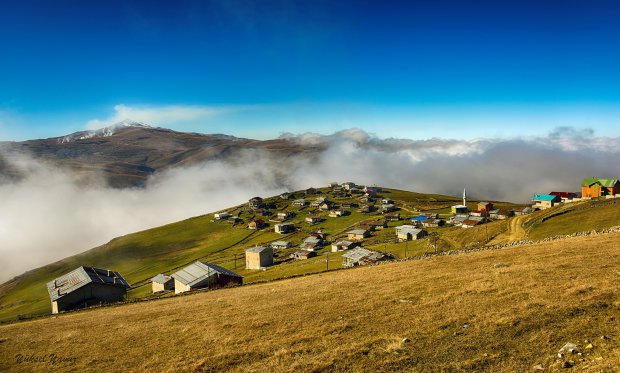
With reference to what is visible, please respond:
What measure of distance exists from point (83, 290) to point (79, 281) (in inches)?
109

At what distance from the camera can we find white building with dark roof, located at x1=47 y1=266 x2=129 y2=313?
77.6 metres

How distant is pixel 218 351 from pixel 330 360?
7119mm

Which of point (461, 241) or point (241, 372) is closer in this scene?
point (241, 372)

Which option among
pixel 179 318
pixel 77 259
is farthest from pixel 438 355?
pixel 77 259

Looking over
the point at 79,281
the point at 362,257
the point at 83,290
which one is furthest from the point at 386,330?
the point at 362,257

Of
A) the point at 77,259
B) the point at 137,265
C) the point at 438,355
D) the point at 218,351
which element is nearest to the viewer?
the point at 438,355

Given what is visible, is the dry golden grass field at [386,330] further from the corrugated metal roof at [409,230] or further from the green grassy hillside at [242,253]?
the corrugated metal roof at [409,230]

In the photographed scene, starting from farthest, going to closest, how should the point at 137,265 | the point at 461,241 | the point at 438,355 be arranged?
the point at 137,265
the point at 461,241
the point at 438,355

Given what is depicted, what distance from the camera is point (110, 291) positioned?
275ft

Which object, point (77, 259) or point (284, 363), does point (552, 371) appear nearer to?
point (284, 363)

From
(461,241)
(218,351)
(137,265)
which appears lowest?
(137,265)

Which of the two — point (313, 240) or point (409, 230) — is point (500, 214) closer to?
point (409, 230)

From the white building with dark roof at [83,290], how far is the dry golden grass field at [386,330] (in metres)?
45.8

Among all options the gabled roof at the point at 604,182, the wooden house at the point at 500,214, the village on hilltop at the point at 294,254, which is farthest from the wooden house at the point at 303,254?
the gabled roof at the point at 604,182
